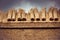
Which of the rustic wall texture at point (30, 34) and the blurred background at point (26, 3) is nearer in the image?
the rustic wall texture at point (30, 34)

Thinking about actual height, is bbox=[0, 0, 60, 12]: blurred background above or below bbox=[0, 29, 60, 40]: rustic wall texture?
above

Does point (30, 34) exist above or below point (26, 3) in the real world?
below

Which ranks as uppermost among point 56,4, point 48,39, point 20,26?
point 56,4

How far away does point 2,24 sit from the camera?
145 centimetres

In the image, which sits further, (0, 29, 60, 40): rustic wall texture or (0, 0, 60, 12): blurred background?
(0, 0, 60, 12): blurred background

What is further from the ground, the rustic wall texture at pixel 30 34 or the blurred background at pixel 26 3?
the blurred background at pixel 26 3

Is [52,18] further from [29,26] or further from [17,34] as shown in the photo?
[17,34]

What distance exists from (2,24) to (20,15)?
0.16 meters

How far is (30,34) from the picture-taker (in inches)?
55.9

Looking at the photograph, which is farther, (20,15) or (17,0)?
(17,0)

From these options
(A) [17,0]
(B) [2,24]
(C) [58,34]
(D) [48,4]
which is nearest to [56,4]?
(D) [48,4]

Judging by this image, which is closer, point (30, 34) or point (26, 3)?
point (30, 34)

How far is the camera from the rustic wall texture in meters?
1.41

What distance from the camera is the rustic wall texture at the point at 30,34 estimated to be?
4.64 feet
